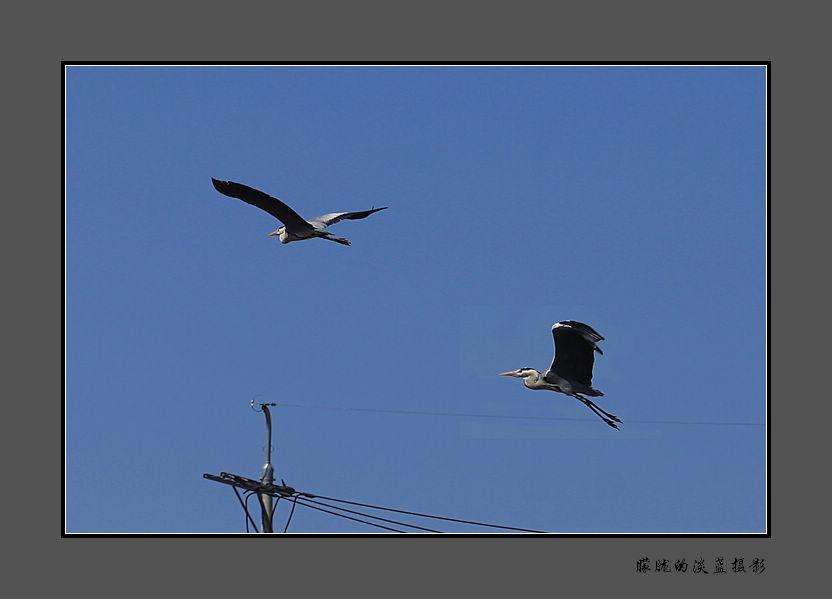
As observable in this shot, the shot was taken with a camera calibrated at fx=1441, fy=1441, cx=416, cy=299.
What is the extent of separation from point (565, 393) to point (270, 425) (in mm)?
3900

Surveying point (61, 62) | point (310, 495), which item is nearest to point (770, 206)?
point (310, 495)

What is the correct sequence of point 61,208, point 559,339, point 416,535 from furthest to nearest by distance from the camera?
point 559,339 → point 61,208 → point 416,535

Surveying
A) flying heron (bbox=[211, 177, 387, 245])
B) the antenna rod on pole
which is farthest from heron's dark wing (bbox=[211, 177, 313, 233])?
the antenna rod on pole

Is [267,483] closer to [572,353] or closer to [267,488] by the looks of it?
[267,488]

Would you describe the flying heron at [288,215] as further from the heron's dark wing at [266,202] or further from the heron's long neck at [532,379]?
the heron's long neck at [532,379]

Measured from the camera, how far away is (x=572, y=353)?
18531mm

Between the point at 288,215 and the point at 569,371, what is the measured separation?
4.20m

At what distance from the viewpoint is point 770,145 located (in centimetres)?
1616

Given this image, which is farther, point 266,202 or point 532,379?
point 532,379

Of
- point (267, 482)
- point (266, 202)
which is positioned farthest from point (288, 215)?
point (267, 482)

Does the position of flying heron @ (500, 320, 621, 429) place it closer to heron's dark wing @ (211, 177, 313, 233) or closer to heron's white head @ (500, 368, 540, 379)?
heron's white head @ (500, 368, 540, 379)

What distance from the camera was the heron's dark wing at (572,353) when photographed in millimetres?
17672

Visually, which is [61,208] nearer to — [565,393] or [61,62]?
[61,62]

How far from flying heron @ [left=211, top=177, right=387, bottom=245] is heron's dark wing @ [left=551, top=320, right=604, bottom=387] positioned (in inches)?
107
